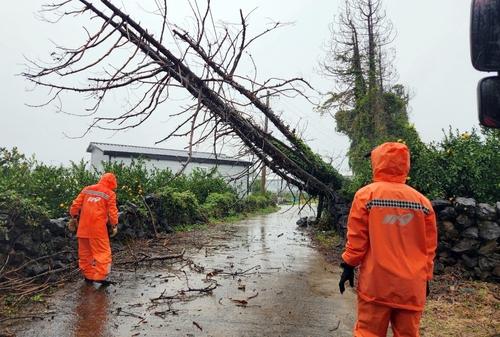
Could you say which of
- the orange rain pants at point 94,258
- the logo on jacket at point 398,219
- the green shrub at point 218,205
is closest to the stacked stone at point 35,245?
the orange rain pants at point 94,258

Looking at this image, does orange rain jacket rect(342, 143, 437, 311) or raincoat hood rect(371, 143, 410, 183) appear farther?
raincoat hood rect(371, 143, 410, 183)

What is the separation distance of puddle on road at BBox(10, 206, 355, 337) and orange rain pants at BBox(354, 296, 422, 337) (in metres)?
1.44

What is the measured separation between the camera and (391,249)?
3490 millimetres

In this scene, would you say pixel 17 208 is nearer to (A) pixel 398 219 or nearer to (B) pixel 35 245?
(B) pixel 35 245

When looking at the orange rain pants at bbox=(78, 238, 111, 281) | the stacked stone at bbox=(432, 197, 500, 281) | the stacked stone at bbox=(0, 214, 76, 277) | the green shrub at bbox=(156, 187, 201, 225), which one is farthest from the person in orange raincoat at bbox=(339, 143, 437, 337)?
the green shrub at bbox=(156, 187, 201, 225)

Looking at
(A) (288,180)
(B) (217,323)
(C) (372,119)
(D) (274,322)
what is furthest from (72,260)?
(C) (372,119)

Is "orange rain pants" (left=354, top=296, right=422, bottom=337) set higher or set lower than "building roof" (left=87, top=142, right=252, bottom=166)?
lower

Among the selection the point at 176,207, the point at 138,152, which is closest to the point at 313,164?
the point at 176,207

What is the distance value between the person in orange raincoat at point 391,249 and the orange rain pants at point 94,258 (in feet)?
14.5

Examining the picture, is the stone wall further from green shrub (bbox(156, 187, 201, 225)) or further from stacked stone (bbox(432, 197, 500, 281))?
stacked stone (bbox(432, 197, 500, 281))

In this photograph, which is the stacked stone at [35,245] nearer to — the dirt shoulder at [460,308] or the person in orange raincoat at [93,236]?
the person in orange raincoat at [93,236]

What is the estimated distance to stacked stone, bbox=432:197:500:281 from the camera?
683 centimetres

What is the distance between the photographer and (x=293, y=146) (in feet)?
36.3

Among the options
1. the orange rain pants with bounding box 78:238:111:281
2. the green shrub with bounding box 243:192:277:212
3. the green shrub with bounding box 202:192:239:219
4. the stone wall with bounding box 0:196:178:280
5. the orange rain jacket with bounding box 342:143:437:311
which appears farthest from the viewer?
the green shrub with bounding box 243:192:277:212
